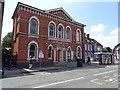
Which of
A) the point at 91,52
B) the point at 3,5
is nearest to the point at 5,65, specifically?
the point at 3,5

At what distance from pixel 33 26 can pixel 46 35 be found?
102 inches

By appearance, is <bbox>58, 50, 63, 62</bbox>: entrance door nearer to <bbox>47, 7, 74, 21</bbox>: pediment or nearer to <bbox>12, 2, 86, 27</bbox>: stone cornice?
<bbox>12, 2, 86, 27</bbox>: stone cornice

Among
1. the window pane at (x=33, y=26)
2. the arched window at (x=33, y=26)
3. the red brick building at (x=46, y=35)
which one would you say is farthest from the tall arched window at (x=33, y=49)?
the window pane at (x=33, y=26)

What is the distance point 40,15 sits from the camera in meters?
23.7

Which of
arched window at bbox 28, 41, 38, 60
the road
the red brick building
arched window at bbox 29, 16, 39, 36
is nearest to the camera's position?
the road

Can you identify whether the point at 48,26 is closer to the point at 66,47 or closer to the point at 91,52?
the point at 66,47

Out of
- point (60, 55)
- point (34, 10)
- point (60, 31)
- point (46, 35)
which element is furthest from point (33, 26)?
point (60, 55)

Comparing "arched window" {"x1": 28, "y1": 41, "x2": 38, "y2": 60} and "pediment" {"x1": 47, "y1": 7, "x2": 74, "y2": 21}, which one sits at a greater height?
"pediment" {"x1": 47, "y1": 7, "x2": 74, "y2": 21}

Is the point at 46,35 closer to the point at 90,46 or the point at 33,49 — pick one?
the point at 33,49

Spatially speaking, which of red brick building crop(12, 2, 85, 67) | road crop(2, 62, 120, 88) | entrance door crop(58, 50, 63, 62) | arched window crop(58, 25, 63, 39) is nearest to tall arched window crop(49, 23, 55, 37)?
red brick building crop(12, 2, 85, 67)

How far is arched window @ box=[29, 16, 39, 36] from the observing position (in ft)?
73.4

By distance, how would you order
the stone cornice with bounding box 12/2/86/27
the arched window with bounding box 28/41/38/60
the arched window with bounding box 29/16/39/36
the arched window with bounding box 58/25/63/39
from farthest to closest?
the arched window with bounding box 58/25/63/39
the arched window with bounding box 29/16/39/36
the arched window with bounding box 28/41/38/60
the stone cornice with bounding box 12/2/86/27

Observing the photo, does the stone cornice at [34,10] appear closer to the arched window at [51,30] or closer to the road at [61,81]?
the arched window at [51,30]

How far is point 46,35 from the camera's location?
24.1m
